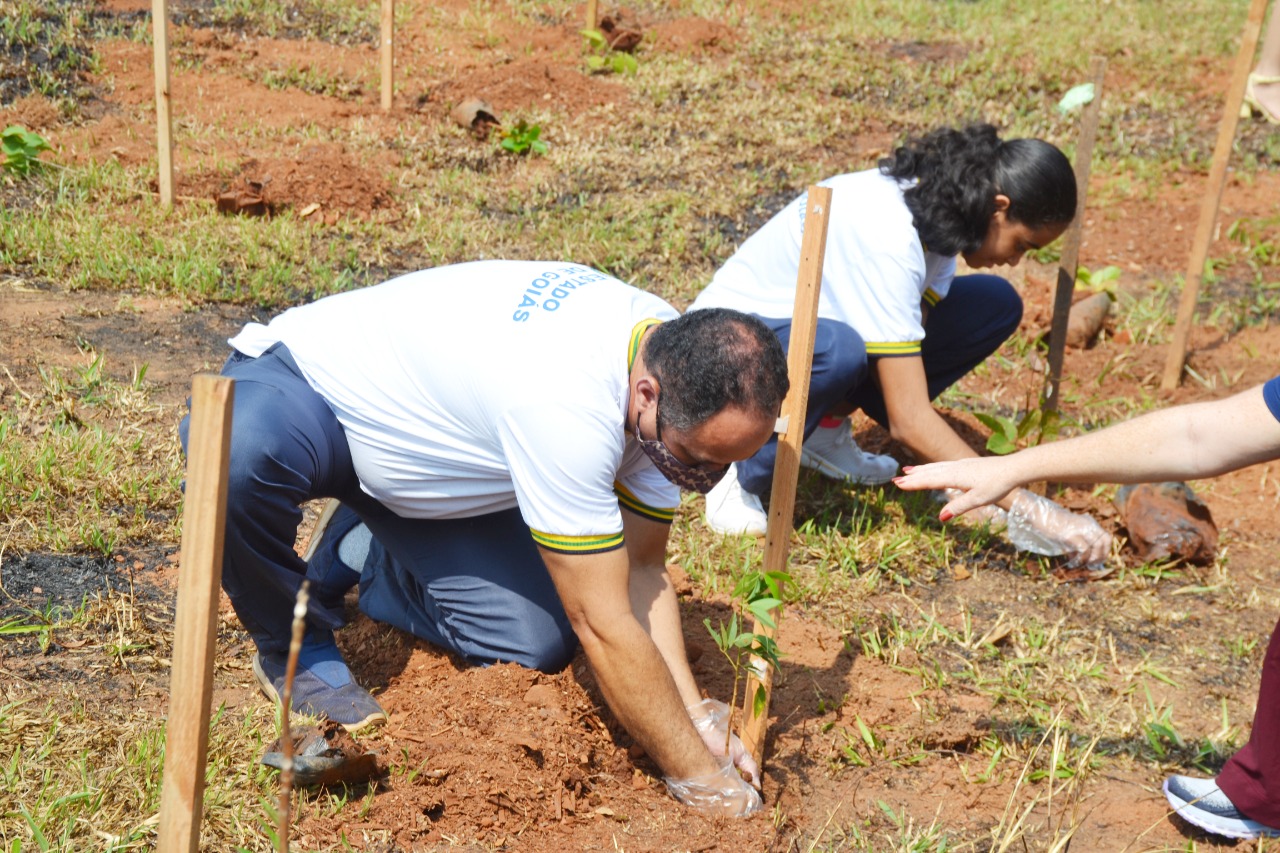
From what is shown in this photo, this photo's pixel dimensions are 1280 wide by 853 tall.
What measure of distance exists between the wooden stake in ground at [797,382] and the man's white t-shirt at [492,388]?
275 millimetres

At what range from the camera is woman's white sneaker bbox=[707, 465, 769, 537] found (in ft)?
11.9

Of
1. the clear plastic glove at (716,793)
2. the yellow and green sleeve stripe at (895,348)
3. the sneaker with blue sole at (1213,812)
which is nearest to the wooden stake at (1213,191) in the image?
the yellow and green sleeve stripe at (895,348)

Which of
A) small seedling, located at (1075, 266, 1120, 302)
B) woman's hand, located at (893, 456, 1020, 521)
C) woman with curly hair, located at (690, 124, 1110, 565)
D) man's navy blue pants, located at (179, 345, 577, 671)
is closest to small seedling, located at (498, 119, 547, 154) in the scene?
woman with curly hair, located at (690, 124, 1110, 565)

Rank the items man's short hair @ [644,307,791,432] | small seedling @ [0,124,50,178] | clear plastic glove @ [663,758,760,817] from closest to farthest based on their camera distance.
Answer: man's short hair @ [644,307,791,432]
clear plastic glove @ [663,758,760,817]
small seedling @ [0,124,50,178]

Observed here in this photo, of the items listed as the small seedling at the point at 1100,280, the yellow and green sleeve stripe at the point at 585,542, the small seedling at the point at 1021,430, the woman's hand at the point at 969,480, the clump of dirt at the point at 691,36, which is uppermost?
the clump of dirt at the point at 691,36

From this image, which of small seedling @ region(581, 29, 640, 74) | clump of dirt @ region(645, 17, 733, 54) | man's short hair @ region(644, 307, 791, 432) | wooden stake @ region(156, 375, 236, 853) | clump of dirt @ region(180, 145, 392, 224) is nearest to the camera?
wooden stake @ region(156, 375, 236, 853)

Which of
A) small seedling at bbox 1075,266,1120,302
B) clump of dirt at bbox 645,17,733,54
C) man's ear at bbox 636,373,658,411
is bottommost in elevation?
small seedling at bbox 1075,266,1120,302

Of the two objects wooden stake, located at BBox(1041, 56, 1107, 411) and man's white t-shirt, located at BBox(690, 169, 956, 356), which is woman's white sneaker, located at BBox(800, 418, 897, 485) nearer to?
man's white t-shirt, located at BBox(690, 169, 956, 356)

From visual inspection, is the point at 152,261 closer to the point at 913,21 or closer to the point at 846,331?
the point at 846,331

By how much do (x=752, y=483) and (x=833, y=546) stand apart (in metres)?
0.33

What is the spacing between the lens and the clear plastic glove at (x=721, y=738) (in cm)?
253

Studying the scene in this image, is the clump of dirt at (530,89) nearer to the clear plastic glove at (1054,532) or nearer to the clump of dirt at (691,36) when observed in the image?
the clump of dirt at (691,36)

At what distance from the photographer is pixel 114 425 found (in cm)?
362

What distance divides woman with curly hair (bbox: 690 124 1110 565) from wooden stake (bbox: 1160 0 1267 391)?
4.75ft
